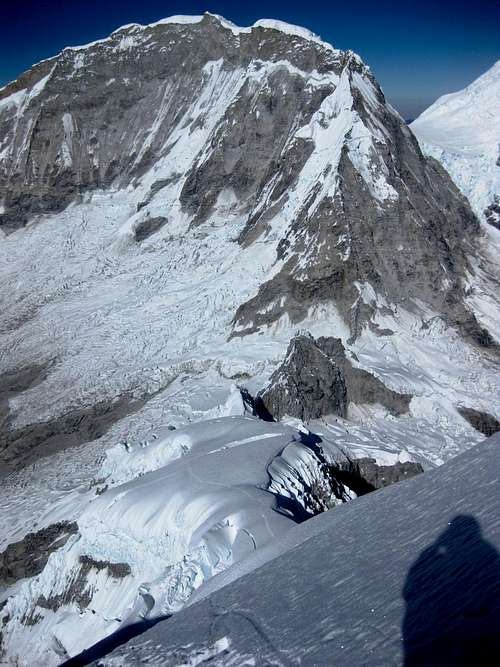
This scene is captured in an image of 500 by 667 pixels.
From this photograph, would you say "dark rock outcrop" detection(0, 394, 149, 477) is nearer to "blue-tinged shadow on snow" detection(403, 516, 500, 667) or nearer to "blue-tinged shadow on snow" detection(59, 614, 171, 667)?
"blue-tinged shadow on snow" detection(59, 614, 171, 667)

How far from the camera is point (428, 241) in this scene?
28.8 m

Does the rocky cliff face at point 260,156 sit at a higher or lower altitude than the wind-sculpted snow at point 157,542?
higher

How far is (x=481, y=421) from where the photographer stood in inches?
883

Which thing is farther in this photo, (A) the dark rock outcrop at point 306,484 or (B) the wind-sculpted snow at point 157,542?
(A) the dark rock outcrop at point 306,484

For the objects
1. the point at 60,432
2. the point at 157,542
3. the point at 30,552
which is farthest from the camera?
the point at 60,432

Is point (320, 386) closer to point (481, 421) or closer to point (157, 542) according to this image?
Answer: point (481, 421)

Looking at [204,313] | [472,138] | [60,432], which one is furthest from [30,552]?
[472,138]

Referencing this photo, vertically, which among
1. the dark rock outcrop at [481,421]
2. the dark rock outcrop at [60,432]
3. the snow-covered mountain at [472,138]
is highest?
the snow-covered mountain at [472,138]

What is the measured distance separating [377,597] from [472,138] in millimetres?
44595

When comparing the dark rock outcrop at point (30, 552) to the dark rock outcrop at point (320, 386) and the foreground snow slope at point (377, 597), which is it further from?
the foreground snow slope at point (377, 597)

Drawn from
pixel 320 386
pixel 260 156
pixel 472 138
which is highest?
pixel 260 156

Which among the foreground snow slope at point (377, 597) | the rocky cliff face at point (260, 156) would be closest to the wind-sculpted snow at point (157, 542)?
the foreground snow slope at point (377, 597)

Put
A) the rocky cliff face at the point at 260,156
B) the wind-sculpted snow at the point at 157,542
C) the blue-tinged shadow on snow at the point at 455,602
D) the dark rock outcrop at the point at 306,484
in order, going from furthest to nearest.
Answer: the rocky cliff face at the point at 260,156, the dark rock outcrop at the point at 306,484, the wind-sculpted snow at the point at 157,542, the blue-tinged shadow on snow at the point at 455,602

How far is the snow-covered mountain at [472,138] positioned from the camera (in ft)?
127
